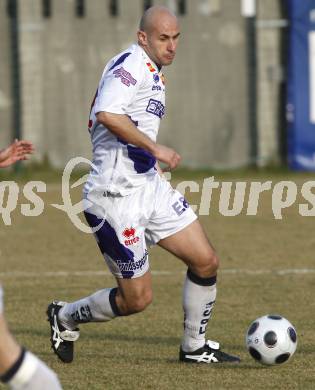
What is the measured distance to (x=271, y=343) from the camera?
7414 millimetres

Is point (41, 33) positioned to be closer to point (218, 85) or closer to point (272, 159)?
point (218, 85)

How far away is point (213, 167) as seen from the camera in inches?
912

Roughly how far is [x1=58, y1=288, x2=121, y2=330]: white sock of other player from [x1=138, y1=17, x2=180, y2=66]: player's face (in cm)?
153

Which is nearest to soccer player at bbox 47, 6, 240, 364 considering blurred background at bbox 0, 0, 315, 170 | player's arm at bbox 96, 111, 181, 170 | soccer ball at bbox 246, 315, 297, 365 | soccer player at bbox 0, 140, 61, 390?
player's arm at bbox 96, 111, 181, 170

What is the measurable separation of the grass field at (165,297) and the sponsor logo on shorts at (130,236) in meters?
0.80

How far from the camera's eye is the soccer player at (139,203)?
7516 millimetres

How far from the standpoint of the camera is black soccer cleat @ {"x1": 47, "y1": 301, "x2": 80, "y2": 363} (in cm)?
779

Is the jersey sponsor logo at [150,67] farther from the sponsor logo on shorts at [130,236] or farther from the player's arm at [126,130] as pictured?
the sponsor logo on shorts at [130,236]

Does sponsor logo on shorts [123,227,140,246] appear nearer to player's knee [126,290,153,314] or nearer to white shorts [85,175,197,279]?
white shorts [85,175,197,279]

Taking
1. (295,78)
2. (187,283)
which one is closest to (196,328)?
(187,283)

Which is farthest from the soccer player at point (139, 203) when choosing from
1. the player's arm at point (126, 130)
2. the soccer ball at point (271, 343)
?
the soccer ball at point (271, 343)

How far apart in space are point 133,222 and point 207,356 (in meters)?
1.03

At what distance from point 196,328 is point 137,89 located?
163cm

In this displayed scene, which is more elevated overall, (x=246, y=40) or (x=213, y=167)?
(x=246, y=40)
